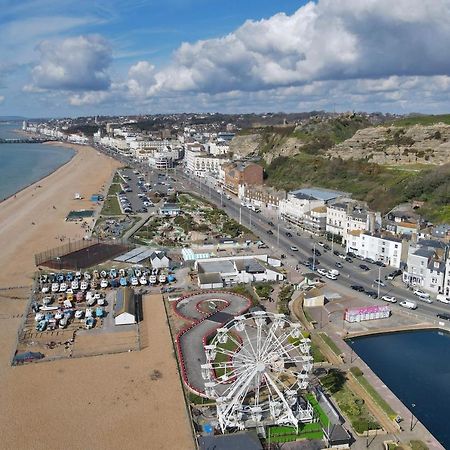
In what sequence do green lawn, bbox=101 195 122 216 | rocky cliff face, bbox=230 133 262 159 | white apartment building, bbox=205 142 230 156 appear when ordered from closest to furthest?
green lawn, bbox=101 195 122 216 → rocky cliff face, bbox=230 133 262 159 → white apartment building, bbox=205 142 230 156

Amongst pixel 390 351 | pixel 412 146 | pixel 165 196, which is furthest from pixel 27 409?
pixel 412 146

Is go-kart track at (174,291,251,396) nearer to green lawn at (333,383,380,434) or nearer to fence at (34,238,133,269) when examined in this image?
green lawn at (333,383,380,434)

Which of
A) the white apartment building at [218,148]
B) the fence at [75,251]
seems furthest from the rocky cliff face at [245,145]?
the fence at [75,251]

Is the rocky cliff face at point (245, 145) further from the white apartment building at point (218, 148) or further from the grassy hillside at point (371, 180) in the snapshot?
the grassy hillside at point (371, 180)

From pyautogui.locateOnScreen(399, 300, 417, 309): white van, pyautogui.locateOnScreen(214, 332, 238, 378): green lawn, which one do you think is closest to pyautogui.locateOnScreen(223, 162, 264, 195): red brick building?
pyautogui.locateOnScreen(399, 300, 417, 309): white van

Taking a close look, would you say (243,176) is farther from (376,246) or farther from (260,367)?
(260,367)
